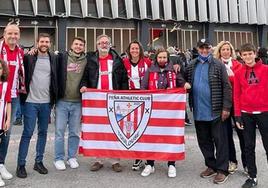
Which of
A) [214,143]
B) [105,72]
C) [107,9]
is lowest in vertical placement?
[214,143]

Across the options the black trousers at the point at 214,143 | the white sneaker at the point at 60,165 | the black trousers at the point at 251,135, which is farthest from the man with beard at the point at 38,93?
the black trousers at the point at 251,135

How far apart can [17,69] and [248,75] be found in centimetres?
351

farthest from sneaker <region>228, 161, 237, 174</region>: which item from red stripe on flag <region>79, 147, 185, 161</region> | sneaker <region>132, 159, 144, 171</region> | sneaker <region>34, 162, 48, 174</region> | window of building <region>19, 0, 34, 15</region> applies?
window of building <region>19, 0, 34, 15</region>

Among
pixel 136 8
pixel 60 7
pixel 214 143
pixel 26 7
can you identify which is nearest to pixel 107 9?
pixel 136 8

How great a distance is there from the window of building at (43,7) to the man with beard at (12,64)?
96.9 feet

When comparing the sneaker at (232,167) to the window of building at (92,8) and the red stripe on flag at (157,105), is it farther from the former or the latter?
the window of building at (92,8)

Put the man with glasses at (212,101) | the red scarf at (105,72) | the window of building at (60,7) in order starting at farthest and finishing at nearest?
the window of building at (60,7) < the red scarf at (105,72) < the man with glasses at (212,101)

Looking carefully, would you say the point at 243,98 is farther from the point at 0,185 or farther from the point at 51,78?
the point at 0,185

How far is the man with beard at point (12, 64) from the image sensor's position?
5918 millimetres

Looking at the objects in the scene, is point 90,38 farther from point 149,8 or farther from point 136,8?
point 149,8

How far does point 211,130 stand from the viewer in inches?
241

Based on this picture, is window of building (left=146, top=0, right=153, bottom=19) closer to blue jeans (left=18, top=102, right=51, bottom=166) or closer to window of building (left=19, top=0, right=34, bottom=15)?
window of building (left=19, top=0, right=34, bottom=15)

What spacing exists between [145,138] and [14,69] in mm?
2371

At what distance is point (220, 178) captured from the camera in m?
5.77
